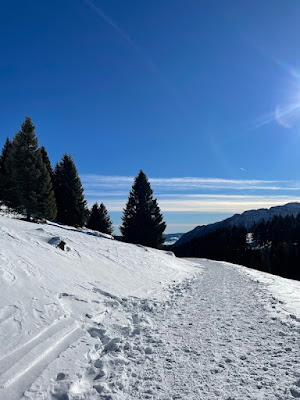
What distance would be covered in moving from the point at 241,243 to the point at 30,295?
89360 millimetres

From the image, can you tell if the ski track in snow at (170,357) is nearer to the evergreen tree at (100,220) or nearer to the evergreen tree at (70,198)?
the evergreen tree at (70,198)

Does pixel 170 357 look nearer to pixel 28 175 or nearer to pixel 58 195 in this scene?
pixel 28 175

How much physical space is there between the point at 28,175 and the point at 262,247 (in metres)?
93.0

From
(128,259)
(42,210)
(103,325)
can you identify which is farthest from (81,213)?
(103,325)

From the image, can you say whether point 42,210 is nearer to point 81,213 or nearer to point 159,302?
point 81,213

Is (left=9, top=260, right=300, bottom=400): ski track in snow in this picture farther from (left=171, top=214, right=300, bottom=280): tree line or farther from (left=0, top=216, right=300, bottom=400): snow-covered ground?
(left=171, top=214, right=300, bottom=280): tree line

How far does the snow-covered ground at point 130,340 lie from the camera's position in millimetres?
3361

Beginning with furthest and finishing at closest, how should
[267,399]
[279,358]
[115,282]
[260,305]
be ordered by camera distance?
[115,282]
[260,305]
[279,358]
[267,399]

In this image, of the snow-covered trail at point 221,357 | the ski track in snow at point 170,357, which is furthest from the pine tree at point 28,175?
the snow-covered trail at point 221,357

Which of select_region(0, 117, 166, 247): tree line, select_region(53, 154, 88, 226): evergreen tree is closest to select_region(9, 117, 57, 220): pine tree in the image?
select_region(0, 117, 166, 247): tree line

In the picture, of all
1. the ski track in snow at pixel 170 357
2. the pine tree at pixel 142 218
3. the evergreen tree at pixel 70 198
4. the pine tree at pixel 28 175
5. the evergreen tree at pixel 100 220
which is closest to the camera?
the ski track in snow at pixel 170 357

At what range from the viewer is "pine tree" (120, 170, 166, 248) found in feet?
105

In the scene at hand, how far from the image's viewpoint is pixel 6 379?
3.28 metres

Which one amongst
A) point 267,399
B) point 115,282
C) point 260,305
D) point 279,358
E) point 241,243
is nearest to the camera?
Answer: point 267,399
